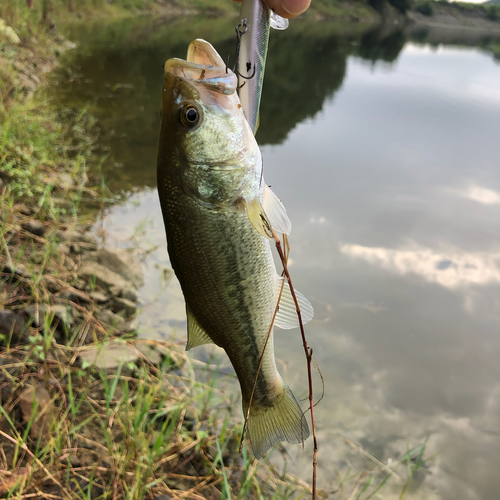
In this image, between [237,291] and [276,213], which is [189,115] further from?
[237,291]

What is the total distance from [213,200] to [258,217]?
7.9 inches

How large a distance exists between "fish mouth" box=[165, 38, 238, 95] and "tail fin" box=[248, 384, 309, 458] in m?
1.27

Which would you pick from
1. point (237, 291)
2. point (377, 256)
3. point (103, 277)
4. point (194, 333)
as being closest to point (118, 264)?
point (103, 277)

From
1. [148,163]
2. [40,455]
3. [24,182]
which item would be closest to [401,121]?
[148,163]

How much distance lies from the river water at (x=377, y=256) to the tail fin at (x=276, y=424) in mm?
2002

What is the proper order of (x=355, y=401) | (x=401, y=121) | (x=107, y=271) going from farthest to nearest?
(x=401, y=121) → (x=107, y=271) → (x=355, y=401)

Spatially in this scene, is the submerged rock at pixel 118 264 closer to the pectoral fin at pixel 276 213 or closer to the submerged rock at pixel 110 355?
the submerged rock at pixel 110 355

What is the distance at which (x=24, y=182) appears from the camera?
17.7 ft

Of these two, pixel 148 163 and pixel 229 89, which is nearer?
pixel 229 89

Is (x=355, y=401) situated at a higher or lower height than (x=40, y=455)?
lower

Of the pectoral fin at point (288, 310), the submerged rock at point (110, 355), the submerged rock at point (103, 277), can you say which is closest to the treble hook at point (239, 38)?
the pectoral fin at point (288, 310)

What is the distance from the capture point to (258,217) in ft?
4.84

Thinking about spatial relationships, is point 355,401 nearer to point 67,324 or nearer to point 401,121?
point 67,324

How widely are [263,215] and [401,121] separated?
14805 millimetres
